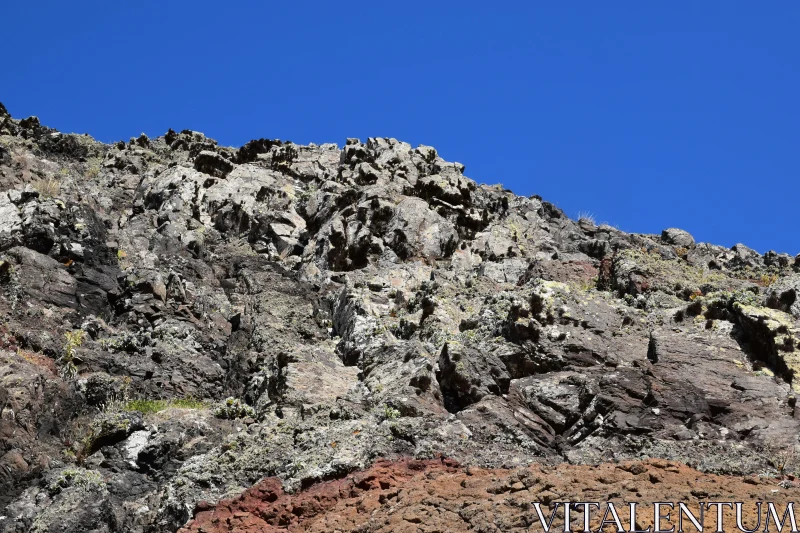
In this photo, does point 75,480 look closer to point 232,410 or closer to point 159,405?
point 159,405

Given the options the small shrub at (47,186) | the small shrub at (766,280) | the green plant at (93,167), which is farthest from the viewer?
the green plant at (93,167)

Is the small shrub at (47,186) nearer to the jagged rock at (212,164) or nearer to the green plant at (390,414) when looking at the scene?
the jagged rock at (212,164)

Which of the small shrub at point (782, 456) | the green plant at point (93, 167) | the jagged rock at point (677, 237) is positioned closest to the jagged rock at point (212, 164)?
the green plant at point (93, 167)

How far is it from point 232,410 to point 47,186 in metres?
16.0

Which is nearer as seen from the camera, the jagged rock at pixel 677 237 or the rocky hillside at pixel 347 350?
the rocky hillside at pixel 347 350

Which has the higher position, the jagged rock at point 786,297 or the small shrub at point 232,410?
the jagged rock at point 786,297

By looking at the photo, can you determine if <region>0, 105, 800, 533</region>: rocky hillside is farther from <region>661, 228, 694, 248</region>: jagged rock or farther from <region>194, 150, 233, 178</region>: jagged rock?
<region>194, 150, 233, 178</region>: jagged rock

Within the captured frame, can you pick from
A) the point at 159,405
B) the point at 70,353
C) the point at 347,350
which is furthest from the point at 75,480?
the point at 347,350

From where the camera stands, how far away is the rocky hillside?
14.3m

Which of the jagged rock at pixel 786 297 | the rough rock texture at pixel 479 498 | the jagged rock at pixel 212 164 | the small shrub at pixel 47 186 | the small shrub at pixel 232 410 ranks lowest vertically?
the rough rock texture at pixel 479 498

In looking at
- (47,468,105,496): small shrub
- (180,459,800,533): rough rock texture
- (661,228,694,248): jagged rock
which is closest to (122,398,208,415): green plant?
(47,468,105,496): small shrub

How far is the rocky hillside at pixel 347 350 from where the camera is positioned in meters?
14.3

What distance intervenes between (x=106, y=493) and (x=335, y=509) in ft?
15.1

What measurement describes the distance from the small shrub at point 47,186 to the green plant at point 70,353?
32.1 ft
